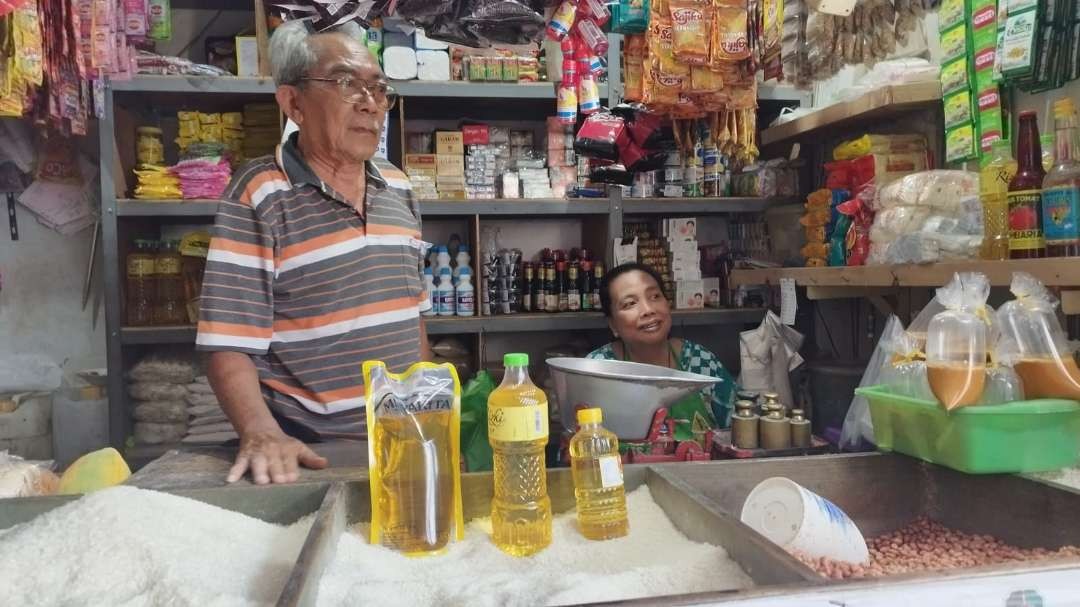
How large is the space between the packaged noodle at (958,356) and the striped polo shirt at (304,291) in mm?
1170

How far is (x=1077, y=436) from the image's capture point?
1184 mm

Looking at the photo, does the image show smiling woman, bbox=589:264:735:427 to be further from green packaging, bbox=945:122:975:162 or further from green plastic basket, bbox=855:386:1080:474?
green plastic basket, bbox=855:386:1080:474

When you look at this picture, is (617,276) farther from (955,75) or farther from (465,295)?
(955,75)

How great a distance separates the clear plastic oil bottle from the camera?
3.61ft

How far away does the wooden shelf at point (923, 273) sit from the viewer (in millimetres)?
1661

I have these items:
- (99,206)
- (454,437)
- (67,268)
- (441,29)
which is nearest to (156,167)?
(99,206)

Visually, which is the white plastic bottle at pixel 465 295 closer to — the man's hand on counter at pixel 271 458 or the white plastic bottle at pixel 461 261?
the white plastic bottle at pixel 461 261

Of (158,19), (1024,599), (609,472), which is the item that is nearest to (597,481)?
(609,472)

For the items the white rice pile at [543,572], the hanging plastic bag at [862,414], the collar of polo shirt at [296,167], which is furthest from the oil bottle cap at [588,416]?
the hanging plastic bag at [862,414]

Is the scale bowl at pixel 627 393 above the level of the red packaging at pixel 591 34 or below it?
below

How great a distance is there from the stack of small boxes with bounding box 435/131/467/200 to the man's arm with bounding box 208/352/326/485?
195 centimetres

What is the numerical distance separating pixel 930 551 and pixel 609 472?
1.79 ft

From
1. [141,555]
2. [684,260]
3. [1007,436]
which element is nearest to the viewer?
[141,555]

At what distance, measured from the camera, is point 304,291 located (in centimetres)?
173
